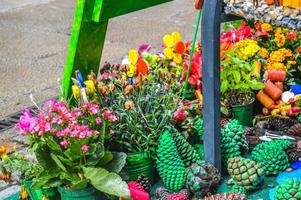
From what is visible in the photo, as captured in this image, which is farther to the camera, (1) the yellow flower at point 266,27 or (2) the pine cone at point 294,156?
(1) the yellow flower at point 266,27

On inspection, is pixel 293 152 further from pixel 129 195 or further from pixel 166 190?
pixel 129 195

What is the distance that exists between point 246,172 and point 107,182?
0.69m

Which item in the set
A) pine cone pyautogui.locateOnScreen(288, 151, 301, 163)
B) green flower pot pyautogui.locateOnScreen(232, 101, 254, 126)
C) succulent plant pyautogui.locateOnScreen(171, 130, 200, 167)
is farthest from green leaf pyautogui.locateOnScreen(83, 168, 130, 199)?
green flower pot pyautogui.locateOnScreen(232, 101, 254, 126)

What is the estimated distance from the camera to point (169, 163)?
278cm

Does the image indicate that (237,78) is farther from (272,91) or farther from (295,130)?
(295,130)

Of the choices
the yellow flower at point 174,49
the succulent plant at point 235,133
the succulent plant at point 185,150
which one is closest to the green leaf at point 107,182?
the succulent plant at point 185,150

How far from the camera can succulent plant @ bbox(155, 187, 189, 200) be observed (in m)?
2.65

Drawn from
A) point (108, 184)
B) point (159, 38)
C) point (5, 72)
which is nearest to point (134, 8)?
point (108, 184)

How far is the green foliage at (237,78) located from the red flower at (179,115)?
53 cm

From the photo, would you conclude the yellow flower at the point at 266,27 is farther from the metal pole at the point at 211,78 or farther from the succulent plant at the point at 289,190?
the succulent plant at the point at 289,190

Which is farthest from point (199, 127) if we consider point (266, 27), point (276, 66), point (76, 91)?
point (266, 27)

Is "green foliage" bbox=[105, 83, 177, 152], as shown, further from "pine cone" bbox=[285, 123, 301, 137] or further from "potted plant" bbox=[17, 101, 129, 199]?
"pine cone" bbox=[285, 123, 301, 137]

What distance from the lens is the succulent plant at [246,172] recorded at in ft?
9.02

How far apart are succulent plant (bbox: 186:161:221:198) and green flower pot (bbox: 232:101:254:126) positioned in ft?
2.20
